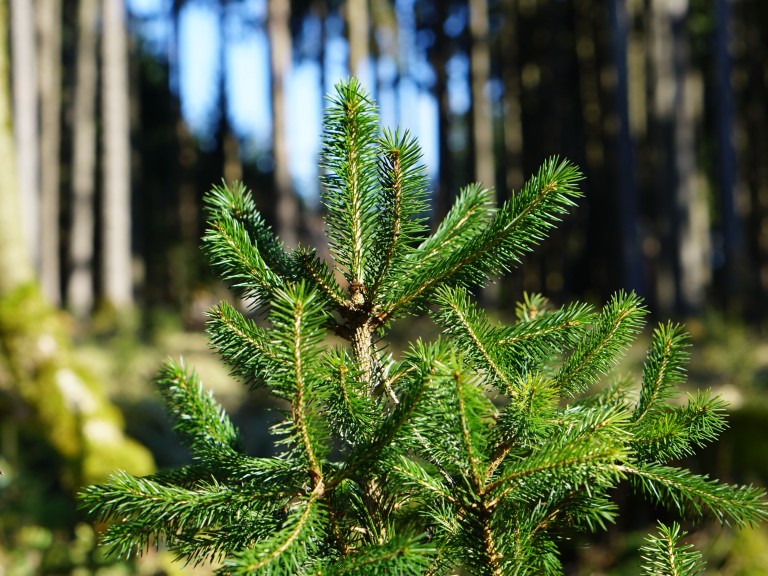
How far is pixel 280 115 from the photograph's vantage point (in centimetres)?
1617

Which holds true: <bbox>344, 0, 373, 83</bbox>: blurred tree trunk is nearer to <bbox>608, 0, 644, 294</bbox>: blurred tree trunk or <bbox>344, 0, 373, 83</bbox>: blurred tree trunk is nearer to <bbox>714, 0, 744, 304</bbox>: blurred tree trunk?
<bbox>608, 0, 644, 294</bbox>: blurred tree trunk

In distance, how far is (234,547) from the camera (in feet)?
4.22

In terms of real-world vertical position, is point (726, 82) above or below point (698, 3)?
below

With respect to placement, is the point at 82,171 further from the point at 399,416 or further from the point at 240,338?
the point at 399,416

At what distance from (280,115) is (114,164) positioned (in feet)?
14.4

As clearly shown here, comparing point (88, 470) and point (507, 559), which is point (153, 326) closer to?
point (88, 470)

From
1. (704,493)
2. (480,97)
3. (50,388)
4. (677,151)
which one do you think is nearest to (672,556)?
(704,493)

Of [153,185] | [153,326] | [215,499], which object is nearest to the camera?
[215,499]

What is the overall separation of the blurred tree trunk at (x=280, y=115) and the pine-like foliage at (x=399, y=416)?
1452cm

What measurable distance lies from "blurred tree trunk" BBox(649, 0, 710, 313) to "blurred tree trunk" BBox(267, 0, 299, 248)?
8.75 meters

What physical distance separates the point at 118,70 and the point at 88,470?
1381cm

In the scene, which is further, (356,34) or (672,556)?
(356,34)

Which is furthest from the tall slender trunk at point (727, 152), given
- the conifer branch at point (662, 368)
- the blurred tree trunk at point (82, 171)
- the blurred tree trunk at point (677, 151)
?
the conifer branch at point (662, 368)

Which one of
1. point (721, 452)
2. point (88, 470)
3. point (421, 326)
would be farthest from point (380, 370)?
point (421, 326)
